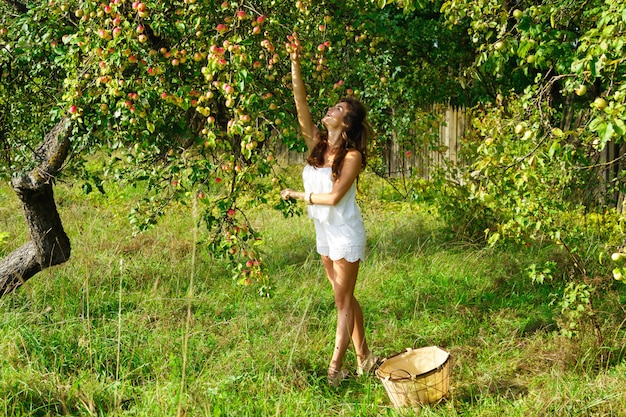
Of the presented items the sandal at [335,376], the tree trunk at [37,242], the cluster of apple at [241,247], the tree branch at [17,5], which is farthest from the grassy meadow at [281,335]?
the tree branch at [17,5]

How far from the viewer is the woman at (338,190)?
3260mm

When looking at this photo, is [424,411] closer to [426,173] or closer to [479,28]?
[479,28]

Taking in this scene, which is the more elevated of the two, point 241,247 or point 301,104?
point 301,104

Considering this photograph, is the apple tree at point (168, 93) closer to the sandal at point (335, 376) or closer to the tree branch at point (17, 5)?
the tree branch at point (17, 5)

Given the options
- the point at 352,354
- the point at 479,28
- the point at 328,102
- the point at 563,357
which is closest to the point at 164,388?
the point at 352,354

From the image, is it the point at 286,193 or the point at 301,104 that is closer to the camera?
the point at 286,193

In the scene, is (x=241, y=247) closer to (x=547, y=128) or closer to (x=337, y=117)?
(x=337, y=117)

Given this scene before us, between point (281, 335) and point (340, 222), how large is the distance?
0.98 meters

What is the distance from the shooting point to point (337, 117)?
332cm

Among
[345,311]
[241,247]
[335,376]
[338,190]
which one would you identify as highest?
[338,190]

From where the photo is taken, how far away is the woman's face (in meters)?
3.31

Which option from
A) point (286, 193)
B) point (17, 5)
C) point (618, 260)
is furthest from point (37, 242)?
point (618, 260)

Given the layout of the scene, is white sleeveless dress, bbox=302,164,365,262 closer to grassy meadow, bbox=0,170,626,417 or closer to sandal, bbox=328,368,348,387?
grassy meadow, bbox=0,170,626,417

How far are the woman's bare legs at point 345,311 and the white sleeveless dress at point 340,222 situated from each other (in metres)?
0.06
